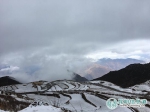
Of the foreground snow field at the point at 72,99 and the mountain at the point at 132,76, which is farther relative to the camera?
the mountain at the point at 132,76

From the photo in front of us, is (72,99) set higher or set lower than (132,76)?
lower

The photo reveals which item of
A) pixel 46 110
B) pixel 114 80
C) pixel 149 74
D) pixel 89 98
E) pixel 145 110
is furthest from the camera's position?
pixel 114 80

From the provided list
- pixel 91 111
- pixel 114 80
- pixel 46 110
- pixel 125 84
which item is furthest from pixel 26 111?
pixel 114 80

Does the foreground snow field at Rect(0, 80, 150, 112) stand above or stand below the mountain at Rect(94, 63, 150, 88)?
below

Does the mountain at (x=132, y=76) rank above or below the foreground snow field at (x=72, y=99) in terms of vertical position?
above

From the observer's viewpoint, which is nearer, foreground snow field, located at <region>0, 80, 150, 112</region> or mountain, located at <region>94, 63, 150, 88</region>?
foreground snow field, located at <region>0, 80, 150, 112</region>

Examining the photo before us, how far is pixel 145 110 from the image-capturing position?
3672 cm

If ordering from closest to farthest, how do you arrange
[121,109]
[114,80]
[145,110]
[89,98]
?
1. [121,109]
2. [145,110]
3. [89,98]
4. [114,80]

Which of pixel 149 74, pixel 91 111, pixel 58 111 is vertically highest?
pixel 149 74

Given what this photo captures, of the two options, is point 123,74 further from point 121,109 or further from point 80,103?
point 121,109

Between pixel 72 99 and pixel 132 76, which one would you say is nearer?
pixel 72 99

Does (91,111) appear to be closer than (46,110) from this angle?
No

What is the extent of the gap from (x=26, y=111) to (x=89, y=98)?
1528 inches

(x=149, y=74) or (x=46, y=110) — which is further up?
(x=149, y=74)
